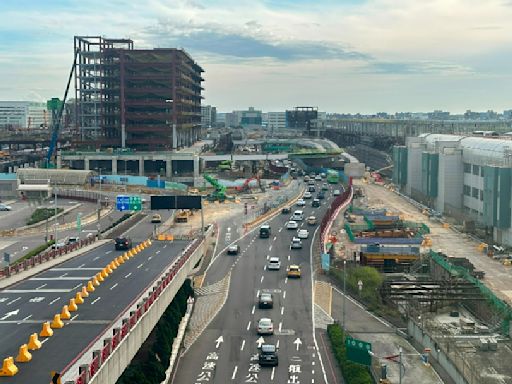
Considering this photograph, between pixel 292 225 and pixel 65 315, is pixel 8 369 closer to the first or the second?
pixel 65 315

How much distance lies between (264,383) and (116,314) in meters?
7.56

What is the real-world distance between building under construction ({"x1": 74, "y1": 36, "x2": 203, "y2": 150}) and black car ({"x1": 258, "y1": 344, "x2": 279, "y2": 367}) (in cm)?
10291

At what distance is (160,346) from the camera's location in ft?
110

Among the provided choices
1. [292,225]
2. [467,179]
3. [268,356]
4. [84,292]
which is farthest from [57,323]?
[467,179]

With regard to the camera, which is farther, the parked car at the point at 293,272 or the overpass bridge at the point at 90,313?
the parked car at the point at 293,272

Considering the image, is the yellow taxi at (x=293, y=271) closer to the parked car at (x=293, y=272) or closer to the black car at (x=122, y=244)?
the parked car at (x=293, y=272)

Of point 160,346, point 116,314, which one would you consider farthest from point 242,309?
point 116,314

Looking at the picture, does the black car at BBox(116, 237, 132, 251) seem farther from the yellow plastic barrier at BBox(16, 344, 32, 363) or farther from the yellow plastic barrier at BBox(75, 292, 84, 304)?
the yellow plastic barrier at BBox(16, 344, 32, 363)

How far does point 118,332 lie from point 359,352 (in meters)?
12.4

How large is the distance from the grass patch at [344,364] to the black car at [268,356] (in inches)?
130

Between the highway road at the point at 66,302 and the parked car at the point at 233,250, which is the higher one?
the highway road at the point at 66,302

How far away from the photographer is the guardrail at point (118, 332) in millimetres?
20416

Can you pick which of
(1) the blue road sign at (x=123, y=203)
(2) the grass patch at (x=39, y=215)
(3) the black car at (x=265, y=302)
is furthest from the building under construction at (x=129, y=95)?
(3) the black car at (x=265, y=302)

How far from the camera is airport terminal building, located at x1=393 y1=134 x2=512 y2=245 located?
62688 millimetres
